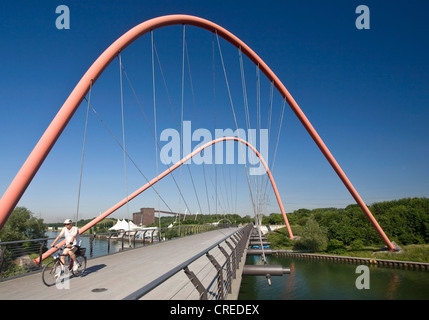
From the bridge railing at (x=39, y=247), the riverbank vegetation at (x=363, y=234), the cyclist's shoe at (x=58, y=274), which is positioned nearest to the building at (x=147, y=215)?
the riverbank vegetation at (x=363, y=234)

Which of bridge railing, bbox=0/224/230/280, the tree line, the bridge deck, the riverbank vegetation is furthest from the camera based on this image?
the tree line

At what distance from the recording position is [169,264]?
8.93m

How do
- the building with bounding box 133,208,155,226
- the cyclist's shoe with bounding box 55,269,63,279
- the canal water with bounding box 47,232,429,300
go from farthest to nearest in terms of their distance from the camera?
1. the building with bounding box 133,208,155,226
2. the canal water with bounding box 47,232,429,300
3. the cyclist's shoe with bounding box 55,269,63,279

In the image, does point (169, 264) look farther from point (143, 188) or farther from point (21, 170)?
point (143, 188)

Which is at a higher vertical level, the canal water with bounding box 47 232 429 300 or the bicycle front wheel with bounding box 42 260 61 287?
the bicycle front wheel with bounding box 42 260 61 287

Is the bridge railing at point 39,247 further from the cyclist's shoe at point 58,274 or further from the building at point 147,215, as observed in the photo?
the building at point 147,215

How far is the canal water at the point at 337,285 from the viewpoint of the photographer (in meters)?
27.2

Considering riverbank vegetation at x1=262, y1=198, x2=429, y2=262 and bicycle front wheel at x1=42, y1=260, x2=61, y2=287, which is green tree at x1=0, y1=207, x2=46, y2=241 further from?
riverbank vegetation at x1=262, y1=198, x2=429, y2=262

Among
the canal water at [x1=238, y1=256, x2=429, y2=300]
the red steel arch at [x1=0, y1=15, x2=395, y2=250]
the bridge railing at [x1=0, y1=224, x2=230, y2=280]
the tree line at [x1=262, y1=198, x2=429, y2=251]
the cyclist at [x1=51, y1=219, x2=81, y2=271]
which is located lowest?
the canal water at [x1=238, y1=256, x2=429, y2=300]

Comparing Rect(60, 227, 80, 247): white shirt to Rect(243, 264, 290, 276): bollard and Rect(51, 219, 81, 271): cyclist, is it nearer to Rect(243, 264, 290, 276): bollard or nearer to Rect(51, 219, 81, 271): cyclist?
Rect(51, 219, 81, 271): cyclist

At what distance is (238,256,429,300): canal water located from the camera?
27.2 m

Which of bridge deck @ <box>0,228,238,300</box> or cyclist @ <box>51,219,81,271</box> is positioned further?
cyclist @ <box>51,219,81,271</box>

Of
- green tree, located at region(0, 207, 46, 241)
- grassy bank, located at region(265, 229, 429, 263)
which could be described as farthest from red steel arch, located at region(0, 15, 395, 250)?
grassy bank, located at region(265, 229, 429, 263)
